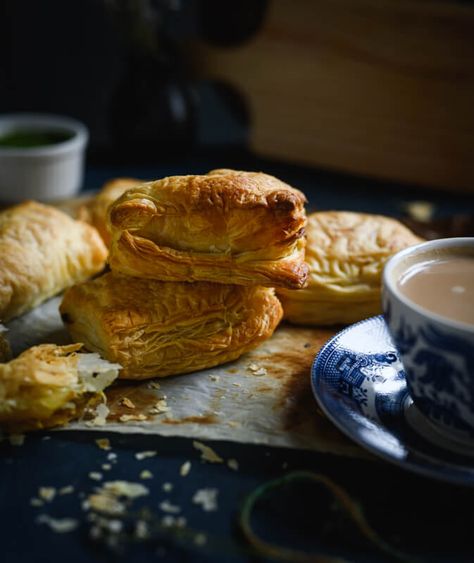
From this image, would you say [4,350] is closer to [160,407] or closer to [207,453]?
[160,407]

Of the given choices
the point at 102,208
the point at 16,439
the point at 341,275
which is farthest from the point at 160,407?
the point at 102,208

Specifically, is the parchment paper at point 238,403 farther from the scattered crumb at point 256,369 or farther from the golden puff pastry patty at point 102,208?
the golden puff pastry patty at point 102,208

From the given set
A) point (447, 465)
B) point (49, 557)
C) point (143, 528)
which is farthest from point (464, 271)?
point (49, 557)

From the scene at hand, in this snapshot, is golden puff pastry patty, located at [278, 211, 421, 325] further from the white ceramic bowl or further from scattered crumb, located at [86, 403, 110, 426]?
the white ceramic bowl

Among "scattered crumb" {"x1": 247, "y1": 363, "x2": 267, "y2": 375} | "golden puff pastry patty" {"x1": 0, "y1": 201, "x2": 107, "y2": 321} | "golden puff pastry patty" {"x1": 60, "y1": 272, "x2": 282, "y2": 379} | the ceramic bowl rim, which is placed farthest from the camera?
the ceramic bowl rim

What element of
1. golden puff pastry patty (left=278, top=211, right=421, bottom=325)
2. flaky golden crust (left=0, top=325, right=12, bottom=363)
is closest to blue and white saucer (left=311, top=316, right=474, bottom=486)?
golden puff pastry patty (left=278, top=211, right=421, bottom=325)

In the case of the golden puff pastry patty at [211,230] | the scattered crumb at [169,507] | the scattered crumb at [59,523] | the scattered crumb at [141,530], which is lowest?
the scattered crumb at [59,523]

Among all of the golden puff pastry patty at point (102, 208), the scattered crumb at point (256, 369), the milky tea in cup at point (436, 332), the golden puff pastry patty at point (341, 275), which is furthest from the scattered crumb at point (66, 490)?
the golden puff pastry patty at point (102, 208)
